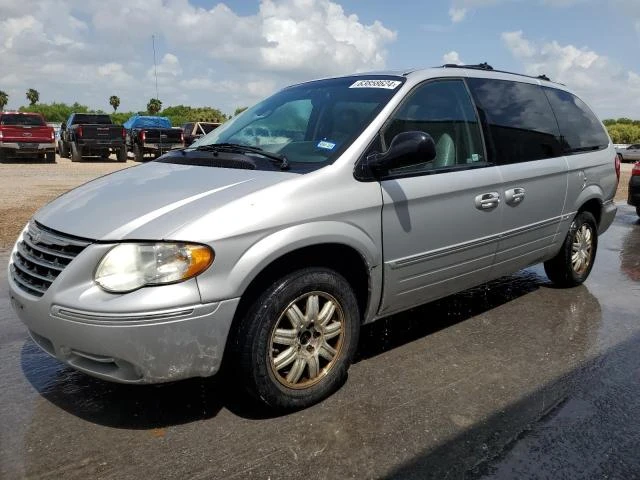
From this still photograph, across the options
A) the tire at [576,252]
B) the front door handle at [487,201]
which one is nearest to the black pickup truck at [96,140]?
the tire at [576,252]

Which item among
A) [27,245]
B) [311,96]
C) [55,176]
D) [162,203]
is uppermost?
[311,96]

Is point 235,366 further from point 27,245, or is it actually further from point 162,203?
point 27,245

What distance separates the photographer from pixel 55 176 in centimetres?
1602

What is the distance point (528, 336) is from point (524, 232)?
767 mm

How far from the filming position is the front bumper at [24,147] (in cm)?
2027

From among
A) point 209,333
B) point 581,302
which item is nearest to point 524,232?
point 581,302

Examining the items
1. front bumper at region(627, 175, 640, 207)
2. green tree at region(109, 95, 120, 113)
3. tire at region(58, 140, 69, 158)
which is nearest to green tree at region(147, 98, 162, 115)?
green tree at region(109, 95, 120, 113)

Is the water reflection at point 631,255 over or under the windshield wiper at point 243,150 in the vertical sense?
under

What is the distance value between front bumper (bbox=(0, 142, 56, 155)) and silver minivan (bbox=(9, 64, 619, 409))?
19.0m

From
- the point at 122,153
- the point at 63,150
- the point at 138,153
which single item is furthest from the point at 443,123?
the point at 63,150

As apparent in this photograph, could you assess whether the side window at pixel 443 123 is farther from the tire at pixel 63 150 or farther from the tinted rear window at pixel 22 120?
the tire at pixel 63 150

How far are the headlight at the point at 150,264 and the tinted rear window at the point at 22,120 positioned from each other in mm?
20740

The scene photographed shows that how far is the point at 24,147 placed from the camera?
20453mm

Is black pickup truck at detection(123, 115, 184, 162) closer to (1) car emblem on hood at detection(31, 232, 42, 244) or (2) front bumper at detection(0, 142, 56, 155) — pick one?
(2) front bumper at detection(0, 142, 56, 155)
